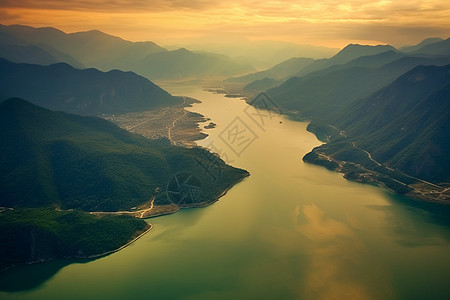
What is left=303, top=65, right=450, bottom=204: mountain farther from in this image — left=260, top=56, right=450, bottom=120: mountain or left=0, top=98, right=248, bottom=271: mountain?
left=0, top=98, right=248, bottom=271: mountain

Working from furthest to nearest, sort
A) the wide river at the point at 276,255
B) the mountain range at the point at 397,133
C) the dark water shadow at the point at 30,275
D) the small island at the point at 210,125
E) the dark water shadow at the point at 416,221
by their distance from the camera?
the small island at the point at 210,125, the mountain range at the point at 397,133, the dark water shadow at the point at 416,221, the dark water shadow at the point at 30,275, the wide river at the point at 276,255

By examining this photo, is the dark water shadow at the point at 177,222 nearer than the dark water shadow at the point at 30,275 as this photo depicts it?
No

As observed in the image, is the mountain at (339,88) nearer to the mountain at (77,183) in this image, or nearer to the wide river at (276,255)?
the wide river at (276,255)

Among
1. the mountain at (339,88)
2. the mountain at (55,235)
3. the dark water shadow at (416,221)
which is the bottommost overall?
the dark water shadow at (416,221)

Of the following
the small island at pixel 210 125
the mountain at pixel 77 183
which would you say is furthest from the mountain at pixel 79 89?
the mountain at pixel 77 183

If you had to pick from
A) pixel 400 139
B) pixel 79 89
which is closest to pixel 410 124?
pixel 400 139

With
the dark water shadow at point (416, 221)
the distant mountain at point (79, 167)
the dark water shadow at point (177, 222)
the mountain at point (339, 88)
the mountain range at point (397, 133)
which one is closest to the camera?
the dark water shadow at point (416, 221)

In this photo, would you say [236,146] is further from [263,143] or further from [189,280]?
[189,280]
